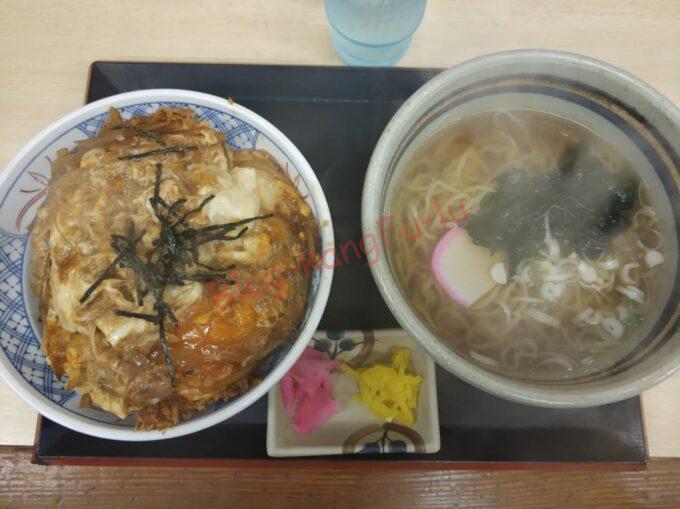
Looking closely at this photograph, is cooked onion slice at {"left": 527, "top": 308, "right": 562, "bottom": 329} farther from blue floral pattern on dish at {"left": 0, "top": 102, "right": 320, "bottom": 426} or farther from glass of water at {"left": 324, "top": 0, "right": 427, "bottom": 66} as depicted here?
glass of water at {"left": 324, "top": 0, "right": 427, "bottom": 66}

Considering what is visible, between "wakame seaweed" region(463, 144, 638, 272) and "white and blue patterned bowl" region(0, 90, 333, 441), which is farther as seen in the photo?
"wakame seaweed" region(463, 144, 638, 272)

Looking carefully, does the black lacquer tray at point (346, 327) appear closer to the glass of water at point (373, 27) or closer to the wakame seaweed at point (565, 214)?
the glass of water at point (373, 27)

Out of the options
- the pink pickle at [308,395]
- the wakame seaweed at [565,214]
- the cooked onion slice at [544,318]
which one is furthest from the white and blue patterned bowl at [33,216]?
the cooked onion slice at [544,318]

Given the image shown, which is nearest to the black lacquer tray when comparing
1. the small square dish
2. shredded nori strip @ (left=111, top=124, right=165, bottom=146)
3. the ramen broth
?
the small square dish

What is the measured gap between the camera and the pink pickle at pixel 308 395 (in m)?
1.45

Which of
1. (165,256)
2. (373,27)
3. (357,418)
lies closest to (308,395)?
(357,418)

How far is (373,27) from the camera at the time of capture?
5.43 ft

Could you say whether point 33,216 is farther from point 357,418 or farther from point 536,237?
point 536,237

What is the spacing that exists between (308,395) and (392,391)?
0.26 metres

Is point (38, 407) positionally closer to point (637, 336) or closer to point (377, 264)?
point (377, 264)

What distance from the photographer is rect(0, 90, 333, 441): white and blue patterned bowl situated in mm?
1202

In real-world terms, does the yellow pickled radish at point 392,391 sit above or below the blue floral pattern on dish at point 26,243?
below

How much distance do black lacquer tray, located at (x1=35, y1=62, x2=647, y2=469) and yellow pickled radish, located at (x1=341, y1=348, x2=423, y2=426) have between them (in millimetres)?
126

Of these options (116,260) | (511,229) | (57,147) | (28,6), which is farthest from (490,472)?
(28,6)
